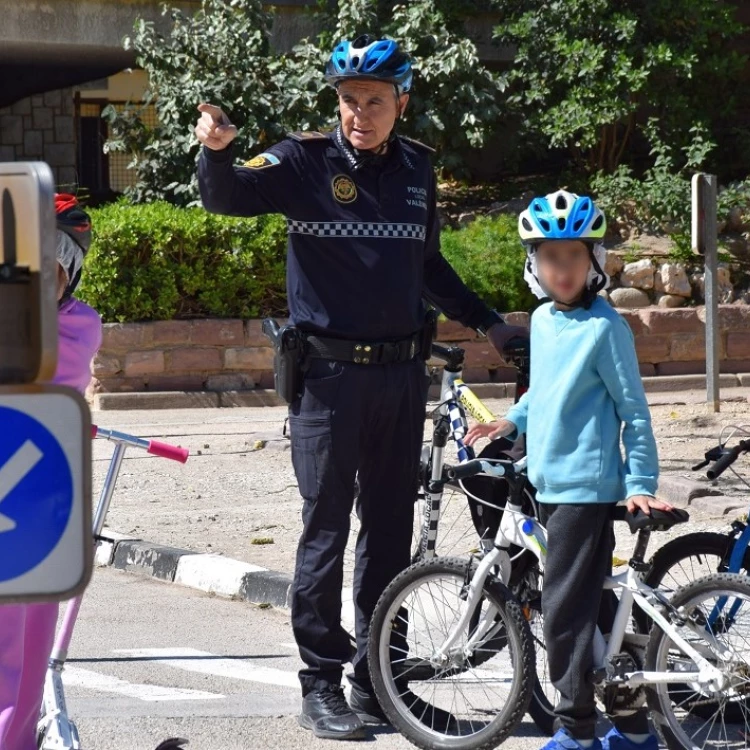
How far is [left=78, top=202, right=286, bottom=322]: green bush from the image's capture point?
41.9ft

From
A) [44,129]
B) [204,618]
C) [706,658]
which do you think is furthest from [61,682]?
[44,129]

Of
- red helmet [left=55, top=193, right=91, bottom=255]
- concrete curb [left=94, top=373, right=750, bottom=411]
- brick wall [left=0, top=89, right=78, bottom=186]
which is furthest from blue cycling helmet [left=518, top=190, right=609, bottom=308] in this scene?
brick wall [left=0, top=89, right=78, bottom=186]

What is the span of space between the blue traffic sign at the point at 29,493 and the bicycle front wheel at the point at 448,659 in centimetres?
238

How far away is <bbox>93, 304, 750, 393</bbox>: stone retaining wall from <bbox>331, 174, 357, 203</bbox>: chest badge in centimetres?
796

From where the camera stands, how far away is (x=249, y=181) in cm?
484

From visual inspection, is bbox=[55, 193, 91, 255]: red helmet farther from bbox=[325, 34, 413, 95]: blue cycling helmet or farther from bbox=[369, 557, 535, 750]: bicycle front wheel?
bbox=[369, 557, 535, 750]: bicycle front wheel

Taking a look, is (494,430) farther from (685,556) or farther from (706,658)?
(706,658)

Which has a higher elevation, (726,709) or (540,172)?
(540,172)

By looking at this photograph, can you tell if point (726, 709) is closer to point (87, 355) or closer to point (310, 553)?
point (310, 553)

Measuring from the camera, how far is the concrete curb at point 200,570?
6.91 meters

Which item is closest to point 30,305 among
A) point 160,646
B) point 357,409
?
point 357,409

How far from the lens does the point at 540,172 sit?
54.4 feet

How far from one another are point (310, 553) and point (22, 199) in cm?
277

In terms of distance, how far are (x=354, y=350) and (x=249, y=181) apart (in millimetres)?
629
